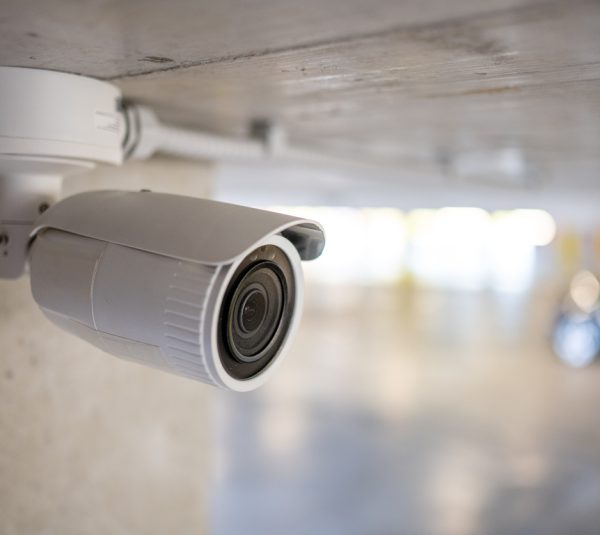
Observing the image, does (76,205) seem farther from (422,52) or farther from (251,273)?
(422,52)

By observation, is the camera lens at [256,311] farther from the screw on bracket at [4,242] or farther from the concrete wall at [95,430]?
the concrete wall at [95,430]

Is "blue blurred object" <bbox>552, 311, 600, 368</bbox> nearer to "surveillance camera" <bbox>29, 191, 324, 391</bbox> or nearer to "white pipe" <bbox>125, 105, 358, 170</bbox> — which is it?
"white pipe" <bbox>125, 105, 358, 170</bbox>

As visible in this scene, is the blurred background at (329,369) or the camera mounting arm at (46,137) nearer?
the blurred background at (329,369)

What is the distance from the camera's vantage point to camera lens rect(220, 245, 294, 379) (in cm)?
96

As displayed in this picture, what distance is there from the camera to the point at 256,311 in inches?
40.6

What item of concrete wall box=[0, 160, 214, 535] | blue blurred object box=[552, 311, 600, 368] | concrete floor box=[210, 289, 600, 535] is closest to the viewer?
concrete wall box=[0, 160, 214, 535]

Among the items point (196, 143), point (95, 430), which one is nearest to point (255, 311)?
point (196, 143)

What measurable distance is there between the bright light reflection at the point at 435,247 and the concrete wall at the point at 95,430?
453 inches

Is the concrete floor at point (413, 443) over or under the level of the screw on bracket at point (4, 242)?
under

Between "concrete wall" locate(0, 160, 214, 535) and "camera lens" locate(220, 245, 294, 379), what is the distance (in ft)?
2.85

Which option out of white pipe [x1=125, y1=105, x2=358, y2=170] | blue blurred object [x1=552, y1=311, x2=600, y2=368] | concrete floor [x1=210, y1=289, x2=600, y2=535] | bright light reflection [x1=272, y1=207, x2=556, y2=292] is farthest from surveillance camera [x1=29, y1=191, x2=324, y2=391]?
bright light reflection [x1=272, y1=207, x2=556, y2=292]

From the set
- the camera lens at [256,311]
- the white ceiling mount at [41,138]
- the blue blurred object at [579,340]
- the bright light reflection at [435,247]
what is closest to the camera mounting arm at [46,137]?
the white ceiling mount at [41,138]

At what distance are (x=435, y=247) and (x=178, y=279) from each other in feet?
50.4

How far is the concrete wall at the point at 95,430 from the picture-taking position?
165cm
